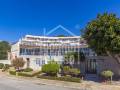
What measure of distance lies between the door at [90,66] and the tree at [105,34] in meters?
10.3

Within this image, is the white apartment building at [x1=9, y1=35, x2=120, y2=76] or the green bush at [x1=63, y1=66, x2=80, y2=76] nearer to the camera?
the green bush at [x1=63, y1=66, x2=80, y2=76]

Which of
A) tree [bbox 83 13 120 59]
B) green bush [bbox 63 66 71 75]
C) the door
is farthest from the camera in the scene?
the door

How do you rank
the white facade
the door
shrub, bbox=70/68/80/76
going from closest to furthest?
shrub, bbox=70/68/80/76 → the door → the white facade

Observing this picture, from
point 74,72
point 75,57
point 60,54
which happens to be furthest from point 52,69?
point 60,54

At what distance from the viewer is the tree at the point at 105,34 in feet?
120

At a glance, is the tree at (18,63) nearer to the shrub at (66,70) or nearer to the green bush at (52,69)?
the green bush at (52,69)

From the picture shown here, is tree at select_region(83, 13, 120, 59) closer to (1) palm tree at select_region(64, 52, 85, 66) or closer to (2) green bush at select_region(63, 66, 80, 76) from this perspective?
(2) green bush at select_region(63, 66, 80, 76)

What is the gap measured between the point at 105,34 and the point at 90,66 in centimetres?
1413

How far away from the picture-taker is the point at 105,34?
1448 inches

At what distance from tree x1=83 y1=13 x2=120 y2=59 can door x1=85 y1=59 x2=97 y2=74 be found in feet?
33.7

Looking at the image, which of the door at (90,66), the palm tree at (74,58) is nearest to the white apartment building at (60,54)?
the door at (90,66)

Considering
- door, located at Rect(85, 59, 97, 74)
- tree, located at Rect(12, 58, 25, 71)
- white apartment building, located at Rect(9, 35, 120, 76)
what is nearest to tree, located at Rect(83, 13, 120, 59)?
white apartment building, located at Rect(9, 35, 120, 76)

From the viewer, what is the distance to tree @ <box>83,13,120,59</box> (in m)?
36.6

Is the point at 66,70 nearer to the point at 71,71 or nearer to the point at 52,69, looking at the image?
the point at 71,71
